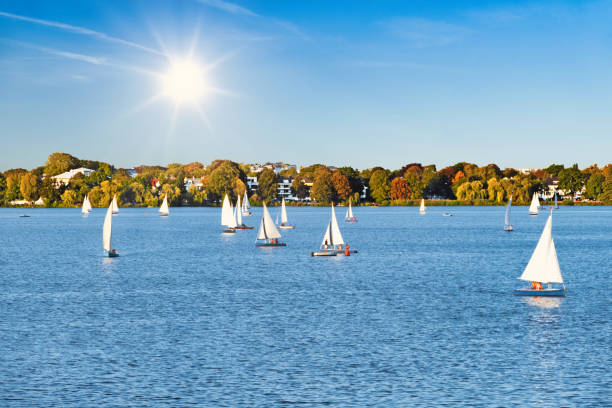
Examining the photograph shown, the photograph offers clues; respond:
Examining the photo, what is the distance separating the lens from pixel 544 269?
5134cm

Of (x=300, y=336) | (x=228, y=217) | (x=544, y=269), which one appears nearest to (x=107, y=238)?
(x=544, y=269)

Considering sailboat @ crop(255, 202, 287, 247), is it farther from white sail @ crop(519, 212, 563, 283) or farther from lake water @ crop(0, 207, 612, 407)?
white sail @ crop(519, 212, 563, 283)

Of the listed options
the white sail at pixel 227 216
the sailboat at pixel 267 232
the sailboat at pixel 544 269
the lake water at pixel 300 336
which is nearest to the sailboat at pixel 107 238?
the lake water at pixel 300 336

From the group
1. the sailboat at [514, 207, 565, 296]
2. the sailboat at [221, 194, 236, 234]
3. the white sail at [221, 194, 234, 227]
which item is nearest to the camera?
the sailboat at [514, 207, 565, 296]

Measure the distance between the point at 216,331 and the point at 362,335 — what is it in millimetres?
7719

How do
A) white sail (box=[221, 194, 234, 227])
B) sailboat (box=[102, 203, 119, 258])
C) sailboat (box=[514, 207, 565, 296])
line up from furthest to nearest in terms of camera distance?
white sail (box=[221, 194, 234, 227]), sailboat (box=[102, 203, 119, 258]), sailboat (box=[514, 207, 565, 296])

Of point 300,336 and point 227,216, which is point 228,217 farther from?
point 300,336

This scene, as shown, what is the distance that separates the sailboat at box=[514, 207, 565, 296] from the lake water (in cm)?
136

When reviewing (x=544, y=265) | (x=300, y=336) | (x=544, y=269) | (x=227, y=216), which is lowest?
(x=300, y=336)

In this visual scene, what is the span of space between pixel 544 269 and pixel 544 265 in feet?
1.07

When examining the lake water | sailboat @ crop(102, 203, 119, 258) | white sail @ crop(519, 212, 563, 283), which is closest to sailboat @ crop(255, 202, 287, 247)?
sailboat @ crop(102, 203, 119, 258)

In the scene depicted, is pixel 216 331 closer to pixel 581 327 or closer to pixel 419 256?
pixel 581 327

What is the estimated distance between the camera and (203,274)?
2803 inches

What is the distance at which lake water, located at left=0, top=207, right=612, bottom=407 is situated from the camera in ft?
92.9
